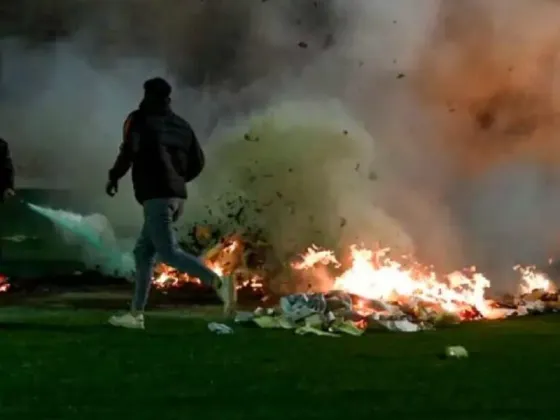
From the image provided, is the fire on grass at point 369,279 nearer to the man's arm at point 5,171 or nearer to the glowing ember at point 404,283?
the glowing ember at point 404,283

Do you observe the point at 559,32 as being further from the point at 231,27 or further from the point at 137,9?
the point at 137,9

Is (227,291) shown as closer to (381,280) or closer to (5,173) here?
(381,280)

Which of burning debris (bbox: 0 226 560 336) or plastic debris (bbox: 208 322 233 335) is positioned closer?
plastic debris (bbox: 208 322 233 335)

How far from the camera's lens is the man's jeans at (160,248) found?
6531 millimetres

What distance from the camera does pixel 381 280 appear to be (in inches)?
321

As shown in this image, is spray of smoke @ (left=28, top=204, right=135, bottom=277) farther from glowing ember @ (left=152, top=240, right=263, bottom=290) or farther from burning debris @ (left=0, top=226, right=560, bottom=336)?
glowing ember @ (left=152, top=240, right=263, bottom=290)

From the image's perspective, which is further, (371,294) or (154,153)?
(371,294)

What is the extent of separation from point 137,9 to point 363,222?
2849 mm

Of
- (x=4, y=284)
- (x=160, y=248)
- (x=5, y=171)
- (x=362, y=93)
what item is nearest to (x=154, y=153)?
(x=160, y=248)

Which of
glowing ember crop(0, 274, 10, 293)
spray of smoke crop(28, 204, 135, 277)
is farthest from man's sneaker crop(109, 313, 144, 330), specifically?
spray of smoke crop(28, 204, 135, 277)

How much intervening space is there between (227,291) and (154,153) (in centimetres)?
96

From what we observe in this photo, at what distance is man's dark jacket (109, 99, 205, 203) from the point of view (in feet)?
21.5

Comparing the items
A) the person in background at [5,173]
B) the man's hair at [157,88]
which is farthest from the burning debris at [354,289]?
the person in background at [5,173]

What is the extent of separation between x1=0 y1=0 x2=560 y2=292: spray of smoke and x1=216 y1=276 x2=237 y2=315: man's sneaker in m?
2.44
